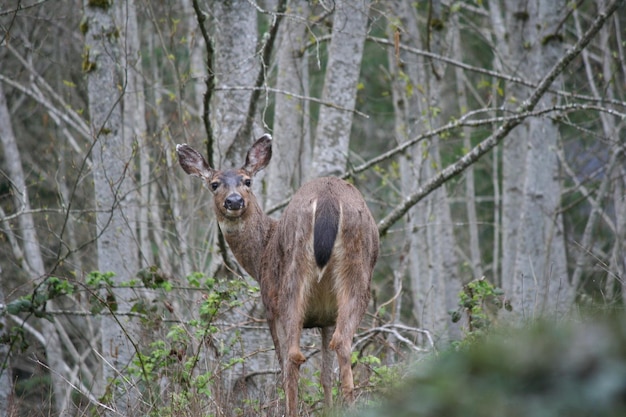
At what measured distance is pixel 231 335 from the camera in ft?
30.7

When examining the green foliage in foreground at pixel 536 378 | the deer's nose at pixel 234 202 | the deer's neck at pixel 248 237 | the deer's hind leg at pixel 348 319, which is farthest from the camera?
the deer's neck at pixel 248 237

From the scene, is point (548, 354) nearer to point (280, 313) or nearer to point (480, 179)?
point (280, 313)

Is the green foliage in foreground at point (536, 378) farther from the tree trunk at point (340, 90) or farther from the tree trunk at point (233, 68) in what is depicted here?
the tree trunk at point (340, 90)

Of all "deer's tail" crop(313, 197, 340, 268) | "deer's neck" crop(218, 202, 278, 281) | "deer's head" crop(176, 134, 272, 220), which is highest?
"deer's head" crop(176, 134, 272, 220)

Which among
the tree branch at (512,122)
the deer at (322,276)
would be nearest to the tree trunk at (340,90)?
the tree branch at (512,122)

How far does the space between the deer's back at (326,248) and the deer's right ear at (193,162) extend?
1797 mm

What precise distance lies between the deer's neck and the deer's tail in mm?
1398

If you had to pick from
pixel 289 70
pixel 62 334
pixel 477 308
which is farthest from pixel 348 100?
pixel 62 334

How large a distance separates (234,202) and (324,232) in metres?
1.48

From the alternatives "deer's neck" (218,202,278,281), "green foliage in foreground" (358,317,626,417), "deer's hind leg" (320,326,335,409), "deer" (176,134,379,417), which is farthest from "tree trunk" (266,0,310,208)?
"green foliage in foreground" (358,317,626,417)

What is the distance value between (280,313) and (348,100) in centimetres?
403

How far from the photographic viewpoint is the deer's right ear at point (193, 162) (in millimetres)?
8406

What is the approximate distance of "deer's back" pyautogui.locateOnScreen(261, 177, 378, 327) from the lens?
6.42 m

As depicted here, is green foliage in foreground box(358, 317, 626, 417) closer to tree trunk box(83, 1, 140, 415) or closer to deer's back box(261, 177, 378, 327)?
deer's back box(261, 177, 378, 327)
